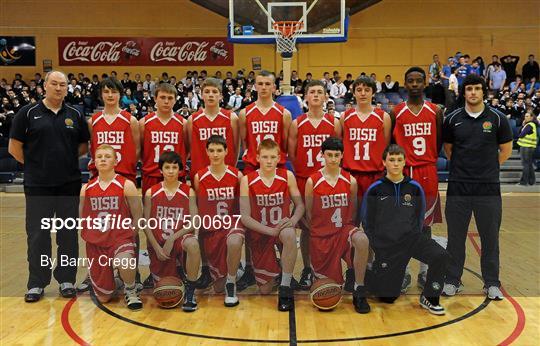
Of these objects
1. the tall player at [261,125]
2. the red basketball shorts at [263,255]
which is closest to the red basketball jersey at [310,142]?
the tall player at [261,125]

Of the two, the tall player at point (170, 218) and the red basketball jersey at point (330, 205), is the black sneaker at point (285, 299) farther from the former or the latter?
the tall player at point (170, 218)

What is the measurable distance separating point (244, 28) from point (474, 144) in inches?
308

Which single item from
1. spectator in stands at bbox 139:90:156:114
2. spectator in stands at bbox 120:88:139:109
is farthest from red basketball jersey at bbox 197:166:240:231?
spectator in stands at bbox 120:88:139:109

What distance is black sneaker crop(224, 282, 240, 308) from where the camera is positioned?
4555 millimetres

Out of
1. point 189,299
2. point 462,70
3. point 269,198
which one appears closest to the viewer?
point 189,299

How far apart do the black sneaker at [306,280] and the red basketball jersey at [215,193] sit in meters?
0.96

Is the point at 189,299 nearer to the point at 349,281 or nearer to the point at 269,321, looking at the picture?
the point at 269,321

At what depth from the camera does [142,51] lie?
2084 cm

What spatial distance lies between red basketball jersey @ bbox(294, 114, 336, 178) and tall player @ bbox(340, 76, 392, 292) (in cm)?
20

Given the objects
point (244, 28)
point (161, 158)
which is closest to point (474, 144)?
point (161, 158)

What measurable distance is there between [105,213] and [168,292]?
3.02 feet

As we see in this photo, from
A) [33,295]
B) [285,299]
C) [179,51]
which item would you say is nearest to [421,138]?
[285,299]

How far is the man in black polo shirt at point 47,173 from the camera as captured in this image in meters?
4.73

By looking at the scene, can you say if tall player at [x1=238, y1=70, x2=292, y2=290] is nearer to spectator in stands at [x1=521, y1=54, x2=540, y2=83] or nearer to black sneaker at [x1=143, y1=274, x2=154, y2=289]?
black sneaker at [x1=143, y1=274, x2=154, y2=289]
